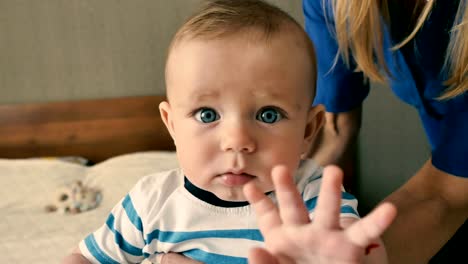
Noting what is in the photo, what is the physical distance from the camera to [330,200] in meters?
0.50

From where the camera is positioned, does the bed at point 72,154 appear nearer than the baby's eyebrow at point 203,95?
No

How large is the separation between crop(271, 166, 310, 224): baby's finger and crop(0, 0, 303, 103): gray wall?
4.88 ft

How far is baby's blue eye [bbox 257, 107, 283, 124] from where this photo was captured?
68 cm

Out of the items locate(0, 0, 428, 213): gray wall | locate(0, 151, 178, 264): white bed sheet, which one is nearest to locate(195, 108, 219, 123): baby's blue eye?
locate(0, 151, 178, 264): white bed sheet

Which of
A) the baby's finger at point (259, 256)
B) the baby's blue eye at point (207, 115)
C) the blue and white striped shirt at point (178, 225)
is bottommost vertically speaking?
the blue and white striped shirt at point (178, 225)

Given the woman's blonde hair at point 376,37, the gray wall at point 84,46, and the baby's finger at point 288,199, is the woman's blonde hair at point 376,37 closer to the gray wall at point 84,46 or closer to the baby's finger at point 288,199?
the baby's finger at point 288,199

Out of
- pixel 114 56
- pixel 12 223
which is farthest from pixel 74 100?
pixel 12 223

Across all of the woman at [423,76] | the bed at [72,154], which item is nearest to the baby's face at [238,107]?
the woman at [423,76]

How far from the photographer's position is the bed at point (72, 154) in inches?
67.5

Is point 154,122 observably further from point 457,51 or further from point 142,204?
point 457,51

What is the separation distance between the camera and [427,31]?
95 centimetres

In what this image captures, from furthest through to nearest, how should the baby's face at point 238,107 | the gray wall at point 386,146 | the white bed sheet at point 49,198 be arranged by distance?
the gray wall at point 386,146
the white bed sheet at point 49,198
the baby's face at point 238,107

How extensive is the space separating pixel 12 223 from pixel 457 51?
1.51 metres

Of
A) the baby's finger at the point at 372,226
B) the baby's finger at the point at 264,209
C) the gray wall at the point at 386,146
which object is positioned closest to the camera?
the baby's finger at the point at 372,226
